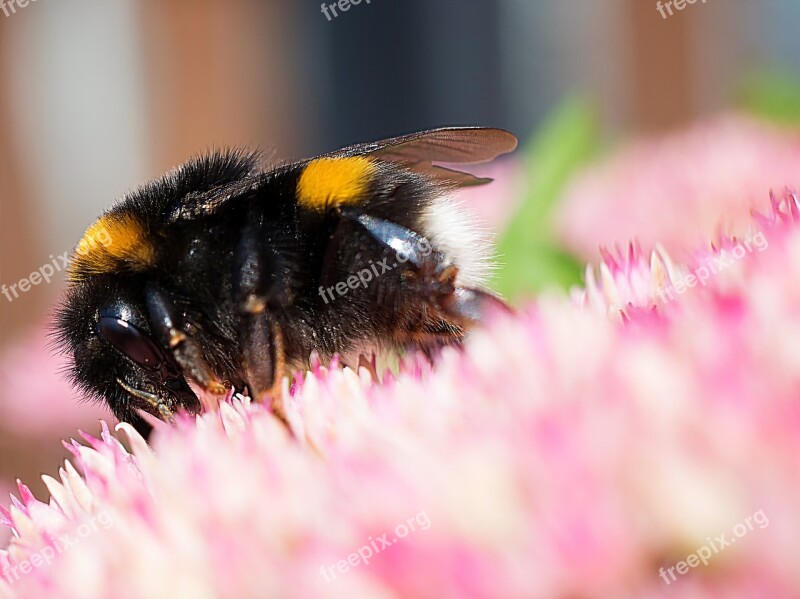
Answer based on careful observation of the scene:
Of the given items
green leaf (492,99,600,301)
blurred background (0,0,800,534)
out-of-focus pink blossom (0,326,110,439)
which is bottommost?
out-of-focus pink blossom (0,326,110,439)

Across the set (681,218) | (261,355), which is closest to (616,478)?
(261,355)

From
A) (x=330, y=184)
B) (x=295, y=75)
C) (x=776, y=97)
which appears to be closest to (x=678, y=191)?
(x=776, y=97)

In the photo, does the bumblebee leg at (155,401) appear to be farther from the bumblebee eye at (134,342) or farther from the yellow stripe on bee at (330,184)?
the yellow stripe on bee at (330,184)

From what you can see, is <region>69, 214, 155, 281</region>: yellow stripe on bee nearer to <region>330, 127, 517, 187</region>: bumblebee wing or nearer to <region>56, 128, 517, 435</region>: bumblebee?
<region>56, 128, 517, 435</region>: bumblebee

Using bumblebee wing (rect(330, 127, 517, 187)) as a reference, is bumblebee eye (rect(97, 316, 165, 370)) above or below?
below

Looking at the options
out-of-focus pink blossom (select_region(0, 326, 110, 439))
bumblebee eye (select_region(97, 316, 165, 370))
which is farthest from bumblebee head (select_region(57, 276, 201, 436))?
out-of-focus pink blossom (select_region(0, 326, 110, 439))

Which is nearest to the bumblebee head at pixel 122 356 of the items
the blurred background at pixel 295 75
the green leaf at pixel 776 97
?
the green leaf at pixel 776 97

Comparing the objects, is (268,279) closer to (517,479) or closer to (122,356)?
(122,356)
